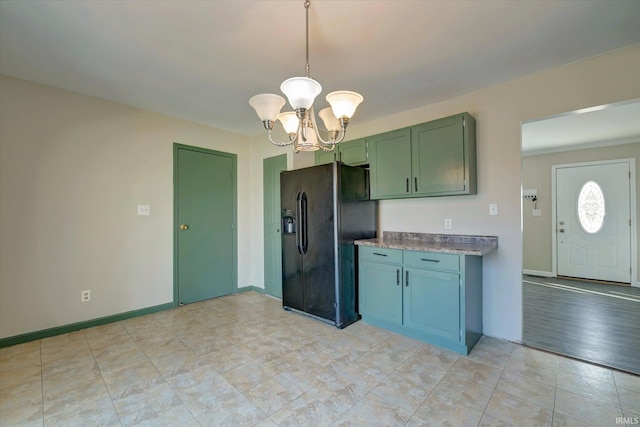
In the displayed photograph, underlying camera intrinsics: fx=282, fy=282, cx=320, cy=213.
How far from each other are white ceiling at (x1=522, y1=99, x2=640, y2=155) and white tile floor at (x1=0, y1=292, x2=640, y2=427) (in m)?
2.48

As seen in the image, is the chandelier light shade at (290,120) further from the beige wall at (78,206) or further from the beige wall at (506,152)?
the beige wall at (78,206)

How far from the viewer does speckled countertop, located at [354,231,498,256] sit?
8.00 feet

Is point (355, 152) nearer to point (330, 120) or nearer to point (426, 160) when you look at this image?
point (426, 160)

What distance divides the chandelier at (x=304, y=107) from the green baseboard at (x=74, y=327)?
2816mm

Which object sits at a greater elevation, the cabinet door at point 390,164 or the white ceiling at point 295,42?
the white ceiling at point 295,42

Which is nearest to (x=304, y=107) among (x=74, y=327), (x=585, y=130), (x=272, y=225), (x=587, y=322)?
(x=272, y=225)

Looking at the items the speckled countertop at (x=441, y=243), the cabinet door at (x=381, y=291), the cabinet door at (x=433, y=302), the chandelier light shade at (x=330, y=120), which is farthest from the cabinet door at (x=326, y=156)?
the cabinet door at (x=433, y=302)

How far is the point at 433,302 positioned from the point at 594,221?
4320 millimetres

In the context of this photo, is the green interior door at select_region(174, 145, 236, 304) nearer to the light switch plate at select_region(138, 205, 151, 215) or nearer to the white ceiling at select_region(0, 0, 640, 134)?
the light switch plate at select_region(138, 205, 151, 215)

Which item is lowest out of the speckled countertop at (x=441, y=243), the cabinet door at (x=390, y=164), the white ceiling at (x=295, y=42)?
the speckled countertop at (x=441, y=243)

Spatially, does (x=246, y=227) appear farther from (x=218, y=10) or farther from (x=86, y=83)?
(x=218, y=10)

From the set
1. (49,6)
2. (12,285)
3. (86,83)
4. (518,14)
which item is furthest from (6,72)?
(518,14)

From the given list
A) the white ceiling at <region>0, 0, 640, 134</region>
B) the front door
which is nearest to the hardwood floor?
the front door

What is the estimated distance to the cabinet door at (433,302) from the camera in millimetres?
2412
